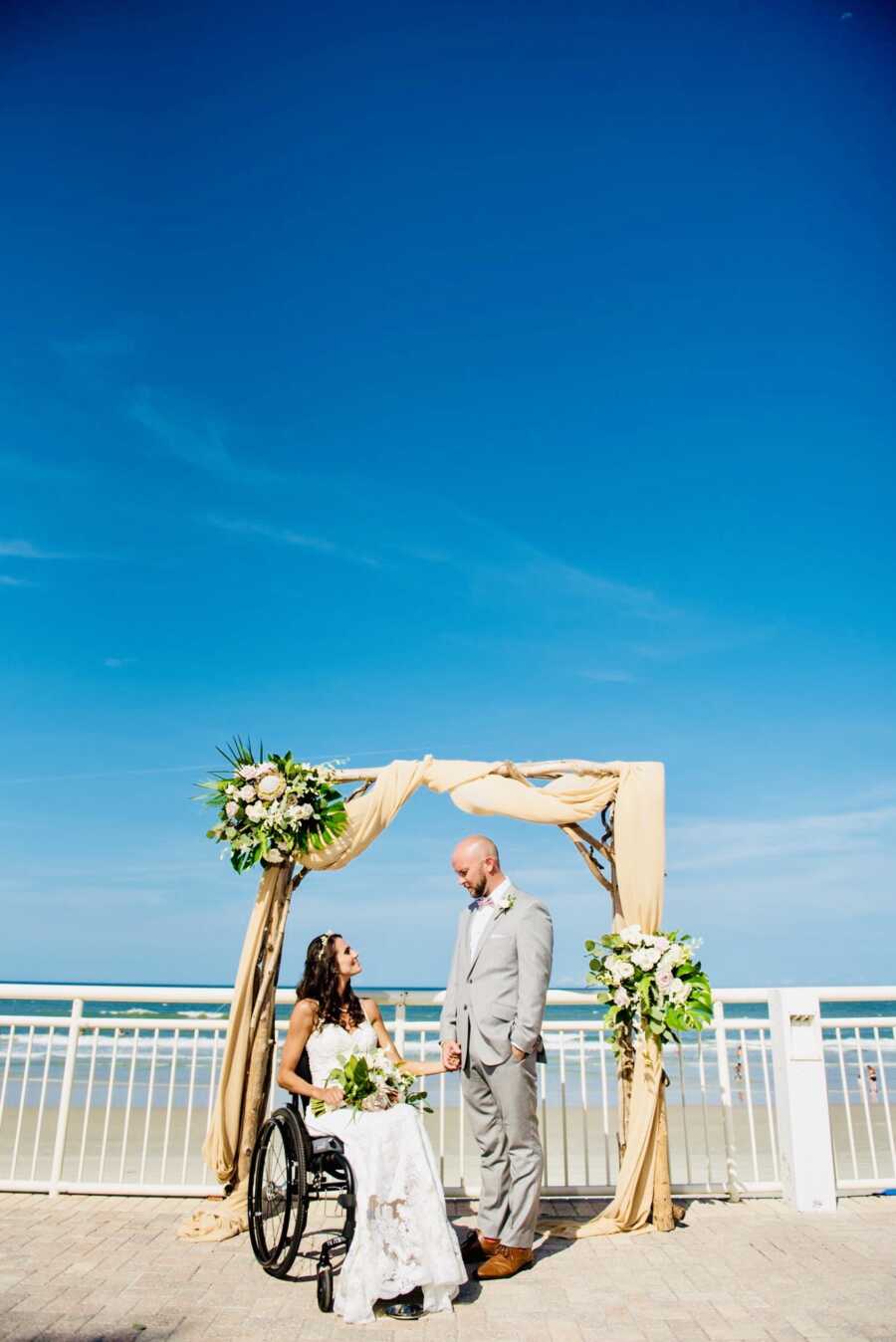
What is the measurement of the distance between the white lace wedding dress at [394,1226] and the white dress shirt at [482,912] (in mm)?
882

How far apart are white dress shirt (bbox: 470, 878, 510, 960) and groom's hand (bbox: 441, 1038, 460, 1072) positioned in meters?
0.40

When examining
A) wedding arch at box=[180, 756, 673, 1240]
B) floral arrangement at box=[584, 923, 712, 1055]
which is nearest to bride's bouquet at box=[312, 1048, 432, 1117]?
wedding arch at box=[180, 756, 673, 1240]

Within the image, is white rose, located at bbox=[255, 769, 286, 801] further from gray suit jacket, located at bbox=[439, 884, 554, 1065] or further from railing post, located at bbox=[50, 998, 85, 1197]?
railing post, located at bbox=[50, 998, 85, 1197]

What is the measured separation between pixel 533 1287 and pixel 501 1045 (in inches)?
36.1

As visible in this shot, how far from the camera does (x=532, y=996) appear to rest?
4.14m

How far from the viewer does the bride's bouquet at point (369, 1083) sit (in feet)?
12.6

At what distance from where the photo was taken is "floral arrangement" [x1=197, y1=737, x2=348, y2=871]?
16.3 ft

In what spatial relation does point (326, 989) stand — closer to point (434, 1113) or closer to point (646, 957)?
point (646, 957)

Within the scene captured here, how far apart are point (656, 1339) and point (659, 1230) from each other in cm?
151

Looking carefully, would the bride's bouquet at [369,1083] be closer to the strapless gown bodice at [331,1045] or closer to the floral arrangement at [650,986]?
the strapless gown bodice at [331,1045]

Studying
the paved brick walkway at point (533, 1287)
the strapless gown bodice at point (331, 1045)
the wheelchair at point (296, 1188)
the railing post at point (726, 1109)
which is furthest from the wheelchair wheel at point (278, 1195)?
the railing post at point (726, 1109)

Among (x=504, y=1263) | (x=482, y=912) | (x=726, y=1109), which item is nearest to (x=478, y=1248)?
(x=504, y=1263)

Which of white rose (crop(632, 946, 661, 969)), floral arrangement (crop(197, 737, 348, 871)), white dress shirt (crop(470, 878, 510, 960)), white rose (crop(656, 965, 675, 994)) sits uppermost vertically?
floral arrangement (crop(197, 737, 348, 871))

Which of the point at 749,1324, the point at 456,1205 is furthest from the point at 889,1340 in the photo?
the point at 456,1205
